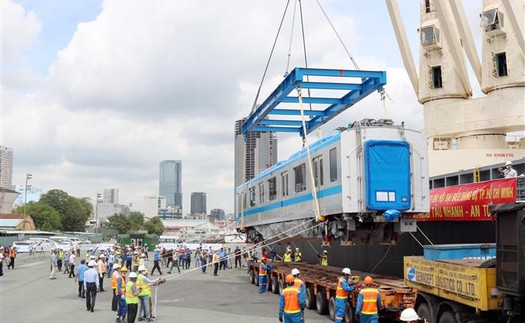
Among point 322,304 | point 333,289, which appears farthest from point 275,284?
point 333,289

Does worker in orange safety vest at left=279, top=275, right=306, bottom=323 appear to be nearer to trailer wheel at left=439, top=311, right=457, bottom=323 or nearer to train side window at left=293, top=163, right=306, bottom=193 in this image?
trailer wheel at left=439, top=311, right=457, bottom=323

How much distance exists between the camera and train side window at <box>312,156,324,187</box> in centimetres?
1509

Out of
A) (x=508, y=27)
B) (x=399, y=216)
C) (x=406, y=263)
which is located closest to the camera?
(x=406, y=263)

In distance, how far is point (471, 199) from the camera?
609 inches

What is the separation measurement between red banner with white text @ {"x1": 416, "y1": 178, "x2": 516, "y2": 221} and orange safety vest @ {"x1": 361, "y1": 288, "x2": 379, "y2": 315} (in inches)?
171

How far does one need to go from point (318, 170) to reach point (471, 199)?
180 inches

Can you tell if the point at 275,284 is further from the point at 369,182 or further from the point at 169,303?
the point at 369,182

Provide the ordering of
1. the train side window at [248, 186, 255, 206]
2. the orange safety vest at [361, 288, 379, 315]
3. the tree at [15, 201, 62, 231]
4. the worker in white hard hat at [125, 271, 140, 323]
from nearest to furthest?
the orange safety vest at [361, 288, 379, 315], the worker in white hard hat at [125, 271, 140, 323], the train side window at [248, 186, 255, 206], the tree at [15, 201, 62, 231]

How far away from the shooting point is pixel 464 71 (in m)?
35.2

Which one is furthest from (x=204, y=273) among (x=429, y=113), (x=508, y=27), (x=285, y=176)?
(x=508, y=27)

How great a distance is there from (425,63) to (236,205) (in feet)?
57.8

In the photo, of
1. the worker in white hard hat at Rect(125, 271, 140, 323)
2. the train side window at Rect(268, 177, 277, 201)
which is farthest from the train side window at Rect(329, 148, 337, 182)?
the train side window at Rect(268, 177, 277, 201)

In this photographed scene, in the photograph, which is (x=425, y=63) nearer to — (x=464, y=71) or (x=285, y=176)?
(x=464, y=71)

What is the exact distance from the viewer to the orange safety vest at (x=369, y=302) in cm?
1073
